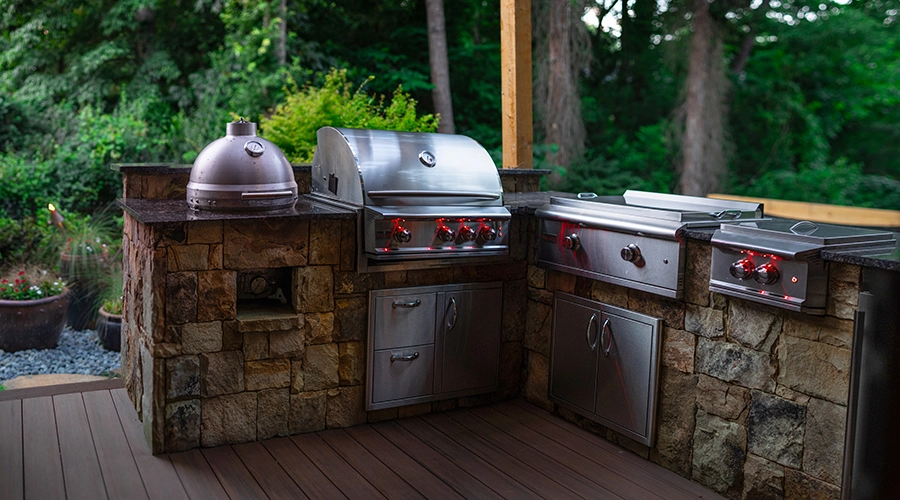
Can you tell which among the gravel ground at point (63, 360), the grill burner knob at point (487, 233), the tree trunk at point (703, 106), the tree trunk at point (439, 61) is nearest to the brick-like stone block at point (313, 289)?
the grill burner knob at point (487, 233)

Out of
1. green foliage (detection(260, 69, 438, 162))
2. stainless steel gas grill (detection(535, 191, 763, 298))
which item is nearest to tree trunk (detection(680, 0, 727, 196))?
green foliage (detection(260, 69, 438, 162))

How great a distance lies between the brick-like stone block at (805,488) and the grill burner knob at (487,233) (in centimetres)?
159

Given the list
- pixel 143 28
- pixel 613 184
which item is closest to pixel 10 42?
pixel 143 28

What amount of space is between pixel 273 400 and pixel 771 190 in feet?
36.8

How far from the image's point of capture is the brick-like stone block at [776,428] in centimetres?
281

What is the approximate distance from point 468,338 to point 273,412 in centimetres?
101

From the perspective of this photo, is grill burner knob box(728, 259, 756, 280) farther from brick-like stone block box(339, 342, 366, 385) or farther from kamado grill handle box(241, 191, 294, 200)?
kamado grill handle box(241, 191, 294, 200)

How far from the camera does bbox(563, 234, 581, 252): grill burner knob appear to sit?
361 cm

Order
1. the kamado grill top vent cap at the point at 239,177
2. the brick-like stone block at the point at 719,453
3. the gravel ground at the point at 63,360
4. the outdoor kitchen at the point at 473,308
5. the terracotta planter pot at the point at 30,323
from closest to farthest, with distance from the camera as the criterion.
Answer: the outdoor kitchen at the point at 473,308, the brick-like stone block at the point at 719,453, the kamado grill top vent cap at the point at 239,177, the gravel ground at the point at 63,360, the terracotta planter pot at the point at 30,323

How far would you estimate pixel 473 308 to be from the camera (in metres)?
3.92

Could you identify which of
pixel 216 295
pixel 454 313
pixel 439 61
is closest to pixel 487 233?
pixel 454 313

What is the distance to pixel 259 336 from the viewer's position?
11.3 ft

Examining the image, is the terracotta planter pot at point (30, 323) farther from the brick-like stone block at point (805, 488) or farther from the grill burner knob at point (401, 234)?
the brick-like stone block at point (805, 488)

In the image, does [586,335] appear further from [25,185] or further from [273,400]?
[25,185]
